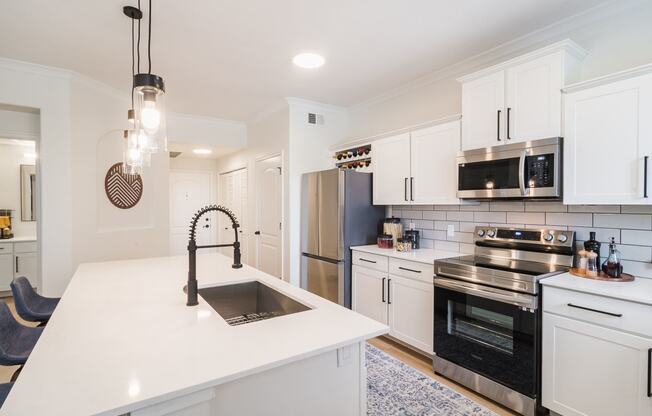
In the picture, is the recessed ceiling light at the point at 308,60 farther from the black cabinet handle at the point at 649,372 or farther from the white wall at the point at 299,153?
the black cabinet handle at the point at 649,372

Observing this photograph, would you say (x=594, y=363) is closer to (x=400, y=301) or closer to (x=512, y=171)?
(x=512, y=171)

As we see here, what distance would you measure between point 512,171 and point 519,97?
0.50 m

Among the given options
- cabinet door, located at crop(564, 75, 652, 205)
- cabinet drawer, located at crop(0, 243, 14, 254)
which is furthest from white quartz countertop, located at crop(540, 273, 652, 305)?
cabinet drawer, located at crop(0, 243, 14, 254)

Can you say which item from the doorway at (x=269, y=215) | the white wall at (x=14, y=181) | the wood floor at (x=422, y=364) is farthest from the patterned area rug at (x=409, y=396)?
the white wall at (x=14, y=181)

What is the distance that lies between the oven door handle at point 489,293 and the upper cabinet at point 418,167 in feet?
2.38

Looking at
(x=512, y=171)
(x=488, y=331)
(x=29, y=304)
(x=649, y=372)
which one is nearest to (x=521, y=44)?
(x=512, y=171)

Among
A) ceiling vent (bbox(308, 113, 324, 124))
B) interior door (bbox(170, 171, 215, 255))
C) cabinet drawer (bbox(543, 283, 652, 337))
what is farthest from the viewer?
interior door (bbox(170, 171, 215, 255))

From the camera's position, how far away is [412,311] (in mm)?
2859

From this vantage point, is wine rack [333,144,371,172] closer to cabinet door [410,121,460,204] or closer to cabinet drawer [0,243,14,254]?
cabinet door [410,121,460,204]

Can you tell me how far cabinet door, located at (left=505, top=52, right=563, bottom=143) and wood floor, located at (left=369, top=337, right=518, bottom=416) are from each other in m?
1.76

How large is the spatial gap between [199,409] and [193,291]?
2.41 feet

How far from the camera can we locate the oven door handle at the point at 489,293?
6.59 ft

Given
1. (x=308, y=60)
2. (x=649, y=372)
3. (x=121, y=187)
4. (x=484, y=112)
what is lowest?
(x=649, y=372)

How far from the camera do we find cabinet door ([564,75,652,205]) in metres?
1.82
